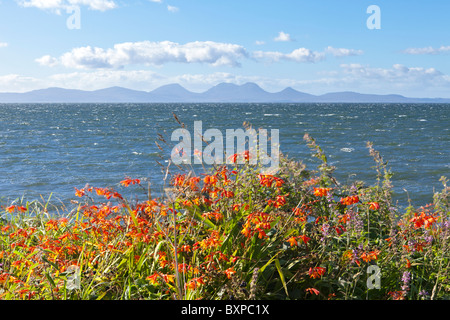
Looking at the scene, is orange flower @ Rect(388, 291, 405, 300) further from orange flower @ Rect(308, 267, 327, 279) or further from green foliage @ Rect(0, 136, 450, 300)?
orange flower @ Rect(308, 267, 327, 279)

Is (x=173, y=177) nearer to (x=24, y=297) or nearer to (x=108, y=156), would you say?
(x=24, y=297)

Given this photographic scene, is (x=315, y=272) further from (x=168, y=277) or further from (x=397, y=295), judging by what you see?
(x=168, y=277)

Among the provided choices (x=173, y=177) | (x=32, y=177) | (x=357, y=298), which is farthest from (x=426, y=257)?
(x=32, y=177)

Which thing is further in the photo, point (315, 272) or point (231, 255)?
point (231, 255)

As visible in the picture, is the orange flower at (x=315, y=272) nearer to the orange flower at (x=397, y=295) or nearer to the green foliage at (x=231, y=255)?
the green foliage at (x=231, y=255)

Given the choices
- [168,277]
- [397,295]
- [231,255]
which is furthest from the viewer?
[231,255]

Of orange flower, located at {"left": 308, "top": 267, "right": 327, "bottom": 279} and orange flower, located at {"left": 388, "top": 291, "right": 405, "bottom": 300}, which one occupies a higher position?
orange flower, located at {"left": 308, "top": 267, "right": 327, "bottom": 279}

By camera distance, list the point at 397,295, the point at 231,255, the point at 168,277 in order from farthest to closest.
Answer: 1. the point at 231,255
2. the point at 397,295
3. the point at 168,277

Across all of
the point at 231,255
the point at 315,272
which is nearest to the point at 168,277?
the point at 231,255

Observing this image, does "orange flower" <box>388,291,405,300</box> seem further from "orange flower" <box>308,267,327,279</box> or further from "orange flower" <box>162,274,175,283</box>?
"orange flower" <box>162,274,175,283</box>

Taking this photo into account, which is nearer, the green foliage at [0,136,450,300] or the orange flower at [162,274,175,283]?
the orange flower at [162,274,175,283]

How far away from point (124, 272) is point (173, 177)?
37.5 inches

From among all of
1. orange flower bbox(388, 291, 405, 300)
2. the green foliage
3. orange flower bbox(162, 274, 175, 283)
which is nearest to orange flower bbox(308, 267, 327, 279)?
the green foliage
